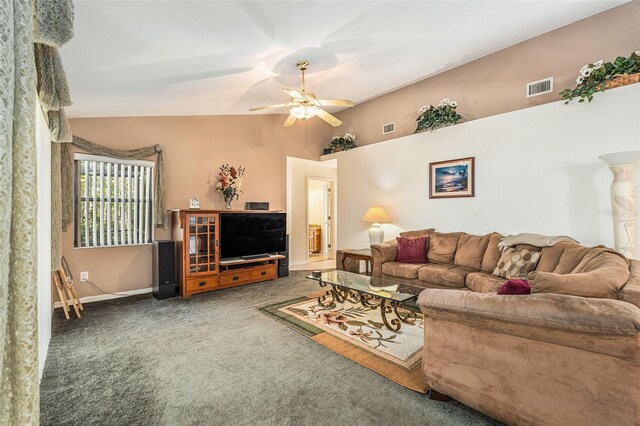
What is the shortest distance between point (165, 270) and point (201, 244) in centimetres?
60

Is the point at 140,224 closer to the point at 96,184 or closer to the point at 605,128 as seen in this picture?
the point at 96,184

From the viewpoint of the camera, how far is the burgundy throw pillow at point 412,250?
431 centimetres

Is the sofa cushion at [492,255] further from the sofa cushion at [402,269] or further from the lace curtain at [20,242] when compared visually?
the lace curtain at [20,242]

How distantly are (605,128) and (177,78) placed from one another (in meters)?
4.67

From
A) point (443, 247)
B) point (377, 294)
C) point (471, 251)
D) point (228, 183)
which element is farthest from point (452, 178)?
point (228, 183)

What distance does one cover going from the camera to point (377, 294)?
2.99 metres

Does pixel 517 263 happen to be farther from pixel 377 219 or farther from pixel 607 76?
pixel 377 219

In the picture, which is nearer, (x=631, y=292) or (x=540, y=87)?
(x=631, y=292)

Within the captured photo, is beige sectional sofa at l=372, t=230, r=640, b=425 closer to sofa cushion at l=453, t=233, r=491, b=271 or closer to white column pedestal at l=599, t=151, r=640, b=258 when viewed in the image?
white column pedestal at l=599, t=151, r=640, b=258

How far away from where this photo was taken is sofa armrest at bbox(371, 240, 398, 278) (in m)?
4.36

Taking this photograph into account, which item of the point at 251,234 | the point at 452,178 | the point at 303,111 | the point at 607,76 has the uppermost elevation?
the point at 607,76

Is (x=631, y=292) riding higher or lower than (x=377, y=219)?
lower

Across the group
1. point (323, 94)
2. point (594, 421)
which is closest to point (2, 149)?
point (594, 421)

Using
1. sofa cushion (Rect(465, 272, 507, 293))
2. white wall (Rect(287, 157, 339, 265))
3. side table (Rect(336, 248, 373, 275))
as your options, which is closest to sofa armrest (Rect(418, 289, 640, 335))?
sofa cushion (Rect(465, 272, 507, 293))
